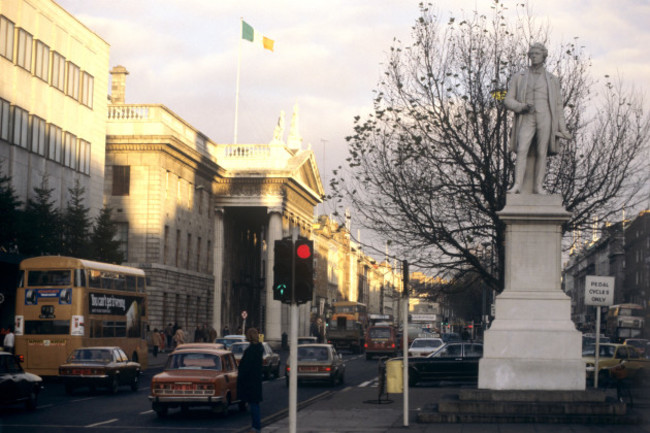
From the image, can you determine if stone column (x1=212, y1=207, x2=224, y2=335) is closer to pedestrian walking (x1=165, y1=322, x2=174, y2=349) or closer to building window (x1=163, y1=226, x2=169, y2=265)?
pedestrian walking (x1=165, y1=322, x2=174, y2=349)

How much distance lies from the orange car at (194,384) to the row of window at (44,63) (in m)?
28.2

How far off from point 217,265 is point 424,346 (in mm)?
38615

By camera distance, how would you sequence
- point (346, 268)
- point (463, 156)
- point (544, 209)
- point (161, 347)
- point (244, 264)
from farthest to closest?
point (346, 268) < point (244, 264) < point (161, 347) < point (463, 156) < point (544, 209)

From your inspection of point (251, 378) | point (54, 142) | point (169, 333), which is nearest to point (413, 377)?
point (251, 378)

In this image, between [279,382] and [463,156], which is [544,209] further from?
[279,382]

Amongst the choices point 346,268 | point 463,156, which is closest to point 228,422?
point 463,156

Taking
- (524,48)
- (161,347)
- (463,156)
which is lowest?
(161,347)

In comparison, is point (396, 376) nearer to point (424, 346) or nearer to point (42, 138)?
point (424, 346)

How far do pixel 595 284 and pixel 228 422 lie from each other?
10.4 m

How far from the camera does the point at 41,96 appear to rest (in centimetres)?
5081

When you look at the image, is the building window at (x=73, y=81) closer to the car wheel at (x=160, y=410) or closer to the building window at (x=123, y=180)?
the building window at (x=123, y=180)

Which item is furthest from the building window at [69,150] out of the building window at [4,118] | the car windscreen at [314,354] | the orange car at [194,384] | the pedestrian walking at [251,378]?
the pedestrian walking at [251,378]

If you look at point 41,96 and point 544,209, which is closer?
point 544,209

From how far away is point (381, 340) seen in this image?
61312mm
